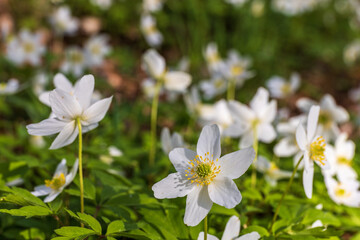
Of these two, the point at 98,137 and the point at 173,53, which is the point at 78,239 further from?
the point at 173,53

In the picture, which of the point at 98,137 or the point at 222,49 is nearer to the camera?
the point at 98,137

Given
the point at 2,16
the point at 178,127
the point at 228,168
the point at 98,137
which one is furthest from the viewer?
the point at 2,16

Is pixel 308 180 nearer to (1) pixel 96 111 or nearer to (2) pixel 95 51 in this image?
(1) pixel 96 111

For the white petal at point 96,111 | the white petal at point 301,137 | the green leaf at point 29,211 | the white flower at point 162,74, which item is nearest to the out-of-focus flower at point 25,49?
the white flower at point 162,74

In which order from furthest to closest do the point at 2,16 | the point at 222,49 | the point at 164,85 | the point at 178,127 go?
1. the point at 2,16
2. the point at 222,49
3. the point at 178,127
4. the point at 164,85

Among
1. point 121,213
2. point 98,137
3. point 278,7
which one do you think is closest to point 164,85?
point 98,137

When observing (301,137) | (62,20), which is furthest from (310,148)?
(62,20)
